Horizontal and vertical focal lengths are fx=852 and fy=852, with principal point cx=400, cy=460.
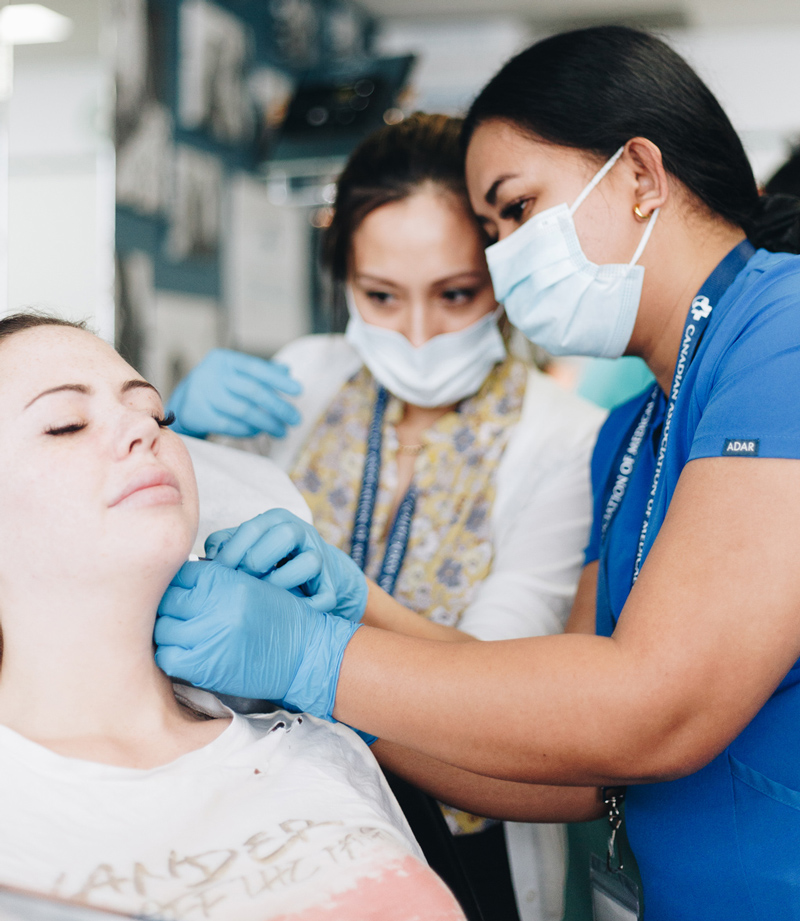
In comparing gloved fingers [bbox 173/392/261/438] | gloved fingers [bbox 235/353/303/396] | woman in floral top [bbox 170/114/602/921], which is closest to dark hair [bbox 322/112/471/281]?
woman in floral top [bbox 170/114/602/921]

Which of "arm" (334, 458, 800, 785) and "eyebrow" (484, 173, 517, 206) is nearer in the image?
"arm" (334, 458, 800, 785)

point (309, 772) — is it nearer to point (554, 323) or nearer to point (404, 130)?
point (554, 323)

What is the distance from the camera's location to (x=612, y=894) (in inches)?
43.8

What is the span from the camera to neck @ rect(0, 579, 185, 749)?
0.95 meters

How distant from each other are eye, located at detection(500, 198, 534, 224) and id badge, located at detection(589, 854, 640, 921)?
0.94 metres

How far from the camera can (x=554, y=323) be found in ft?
4.24

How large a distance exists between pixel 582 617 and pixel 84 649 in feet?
2.50

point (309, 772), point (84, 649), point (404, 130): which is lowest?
point (309, 772)

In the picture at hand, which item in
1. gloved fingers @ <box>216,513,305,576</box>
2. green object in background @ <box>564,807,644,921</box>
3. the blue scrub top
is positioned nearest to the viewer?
the blue scrub top

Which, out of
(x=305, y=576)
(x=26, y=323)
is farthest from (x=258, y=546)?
(x=26, y=323)

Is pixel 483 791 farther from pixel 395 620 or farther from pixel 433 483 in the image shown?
pixel 433 483

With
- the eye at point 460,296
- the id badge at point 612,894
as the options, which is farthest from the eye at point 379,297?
the id badge at point 612,894

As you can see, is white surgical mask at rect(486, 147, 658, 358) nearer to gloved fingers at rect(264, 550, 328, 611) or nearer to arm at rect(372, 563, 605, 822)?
gloved fingers at rect(264, 550, 328, 611)

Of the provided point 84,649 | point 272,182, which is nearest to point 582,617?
point 84,649
